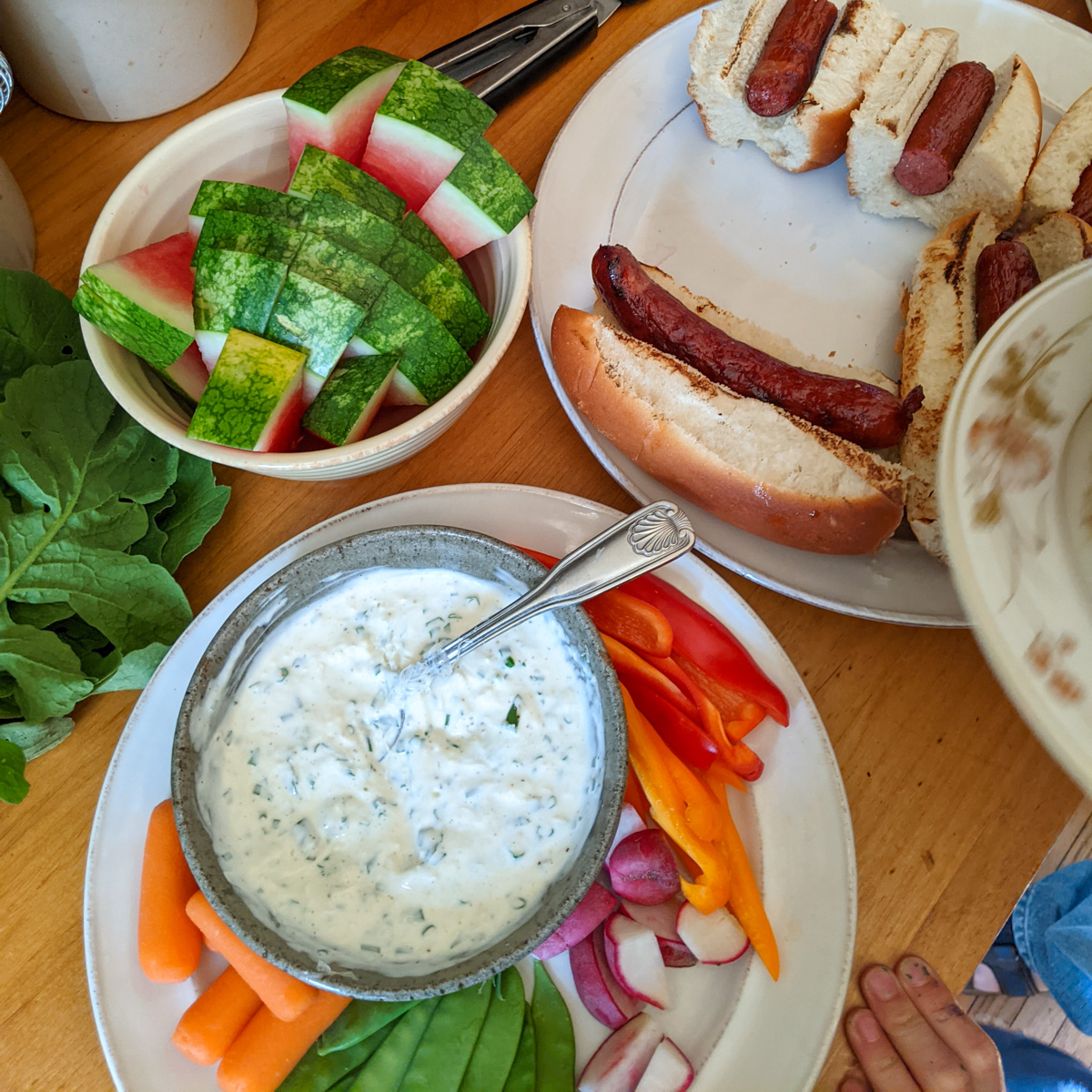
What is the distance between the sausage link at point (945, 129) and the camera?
55.8 inches

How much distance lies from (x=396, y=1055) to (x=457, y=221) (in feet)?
3.68

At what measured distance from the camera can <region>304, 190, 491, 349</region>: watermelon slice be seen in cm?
104

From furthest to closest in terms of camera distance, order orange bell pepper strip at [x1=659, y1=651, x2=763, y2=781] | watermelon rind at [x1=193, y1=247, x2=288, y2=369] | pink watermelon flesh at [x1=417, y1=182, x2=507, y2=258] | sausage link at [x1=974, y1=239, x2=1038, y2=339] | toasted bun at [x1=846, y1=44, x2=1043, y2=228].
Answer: toasted bun at [x1=846, y1=44, x2=1043, y2=228] → sausage link at [x1=974, y1=239, x2=1038, y2=339] → orange bell pepper strip at [x1=659, y1=651, x2=763, y2=781] → pink watermelon flesh at [x1=417, y1=182, x2=507, y2=258] → watermelon rind at [x1=193, y1=247, x2=288, y2=369]

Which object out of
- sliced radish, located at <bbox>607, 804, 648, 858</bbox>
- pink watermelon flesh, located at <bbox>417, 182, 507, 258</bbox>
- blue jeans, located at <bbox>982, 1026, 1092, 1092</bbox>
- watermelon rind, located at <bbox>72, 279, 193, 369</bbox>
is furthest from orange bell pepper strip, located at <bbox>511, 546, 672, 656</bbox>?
blue jeans, located at <bbox>982, 1026, 1092, 1092</bbox>

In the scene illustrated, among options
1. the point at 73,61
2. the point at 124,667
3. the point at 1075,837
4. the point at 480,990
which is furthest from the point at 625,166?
the point at 1075,837

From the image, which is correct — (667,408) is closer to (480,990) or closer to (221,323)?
(221,323)

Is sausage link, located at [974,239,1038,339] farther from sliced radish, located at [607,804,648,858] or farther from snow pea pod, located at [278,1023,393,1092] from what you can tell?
snow pea pod, located at [278,1023,393,1092]

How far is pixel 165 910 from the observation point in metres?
1.12

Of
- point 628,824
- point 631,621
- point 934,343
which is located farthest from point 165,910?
point 934,343

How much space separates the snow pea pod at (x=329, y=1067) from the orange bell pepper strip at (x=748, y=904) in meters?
0.51

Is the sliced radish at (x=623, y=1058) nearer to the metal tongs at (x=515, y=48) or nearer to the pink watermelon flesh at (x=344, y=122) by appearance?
the pink watermelon flesh at (x=344, y=122)

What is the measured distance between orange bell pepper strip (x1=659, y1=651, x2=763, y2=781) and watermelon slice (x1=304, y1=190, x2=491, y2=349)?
602 millimetres

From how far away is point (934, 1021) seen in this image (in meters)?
1.31

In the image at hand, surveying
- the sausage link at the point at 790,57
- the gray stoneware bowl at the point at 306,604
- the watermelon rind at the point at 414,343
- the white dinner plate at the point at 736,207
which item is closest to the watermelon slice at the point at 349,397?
the watermelon rind at the point at 414,343
